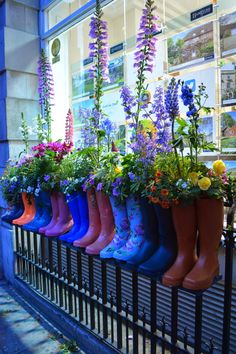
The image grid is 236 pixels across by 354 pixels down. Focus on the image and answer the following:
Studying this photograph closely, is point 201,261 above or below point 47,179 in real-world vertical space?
below

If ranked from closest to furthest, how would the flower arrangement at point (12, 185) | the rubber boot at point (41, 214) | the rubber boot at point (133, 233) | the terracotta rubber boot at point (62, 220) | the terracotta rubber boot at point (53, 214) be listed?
the rubber boot at point (133, 233) → the terracotta rubber boot at point (62, 220) → the terracotta rubber boot at point (53, 214) → the rubber boot at point (41, 214) → the flower arrangement at point (12, 185)

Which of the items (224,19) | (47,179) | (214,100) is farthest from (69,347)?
(224,19)

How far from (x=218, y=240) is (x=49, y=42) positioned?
338 centimetres

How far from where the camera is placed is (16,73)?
391 cm

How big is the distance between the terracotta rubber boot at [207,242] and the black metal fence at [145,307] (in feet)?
0.30

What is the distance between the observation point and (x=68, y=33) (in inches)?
155

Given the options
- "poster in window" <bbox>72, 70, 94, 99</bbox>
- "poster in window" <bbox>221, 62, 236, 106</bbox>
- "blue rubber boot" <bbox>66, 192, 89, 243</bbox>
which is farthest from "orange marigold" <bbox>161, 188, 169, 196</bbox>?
"poster in window" <bbox>72, 70, 94, 99</bbox>

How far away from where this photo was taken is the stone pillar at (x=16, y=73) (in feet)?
12.6

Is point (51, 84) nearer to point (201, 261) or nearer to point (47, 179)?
point (47, 179)

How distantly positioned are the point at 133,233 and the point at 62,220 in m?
0.86

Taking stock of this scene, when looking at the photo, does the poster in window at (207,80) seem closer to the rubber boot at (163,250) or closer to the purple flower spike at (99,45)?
the purple flower spike at (99,45)

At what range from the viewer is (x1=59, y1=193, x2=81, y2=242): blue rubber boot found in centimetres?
240

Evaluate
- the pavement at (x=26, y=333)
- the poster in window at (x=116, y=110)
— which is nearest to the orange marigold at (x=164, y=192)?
the poster in window at (x=116, y=110)

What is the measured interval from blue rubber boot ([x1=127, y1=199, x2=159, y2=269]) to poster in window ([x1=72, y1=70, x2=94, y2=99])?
7.10 ft
